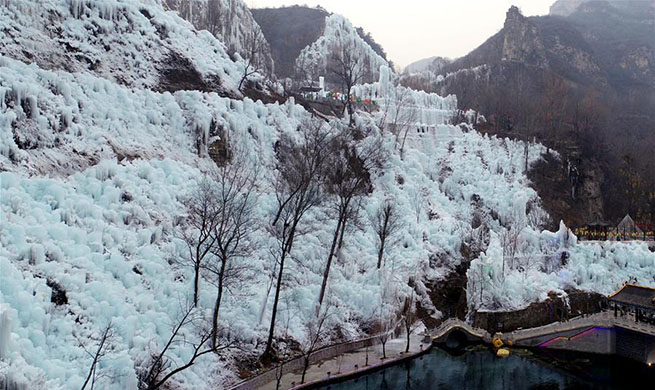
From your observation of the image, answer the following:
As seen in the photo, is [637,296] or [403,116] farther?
[403,116]

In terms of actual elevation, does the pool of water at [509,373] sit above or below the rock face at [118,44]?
below

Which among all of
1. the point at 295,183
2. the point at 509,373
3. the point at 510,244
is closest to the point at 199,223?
the point at 295,183

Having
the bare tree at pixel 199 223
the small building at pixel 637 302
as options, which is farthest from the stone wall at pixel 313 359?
the small building at pixel 637 302

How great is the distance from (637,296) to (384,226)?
18386 millimetres

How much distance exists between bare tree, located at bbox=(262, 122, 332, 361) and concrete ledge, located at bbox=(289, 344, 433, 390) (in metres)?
6.57

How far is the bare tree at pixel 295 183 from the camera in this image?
99.4ft

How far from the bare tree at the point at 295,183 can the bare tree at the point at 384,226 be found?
509cm

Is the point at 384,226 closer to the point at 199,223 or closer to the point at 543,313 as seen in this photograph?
the point at 543,313

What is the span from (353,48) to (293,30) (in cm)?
3305

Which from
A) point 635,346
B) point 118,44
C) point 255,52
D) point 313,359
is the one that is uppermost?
point 255,52

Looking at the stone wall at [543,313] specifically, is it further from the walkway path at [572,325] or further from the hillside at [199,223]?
the walkway path at [572,325]

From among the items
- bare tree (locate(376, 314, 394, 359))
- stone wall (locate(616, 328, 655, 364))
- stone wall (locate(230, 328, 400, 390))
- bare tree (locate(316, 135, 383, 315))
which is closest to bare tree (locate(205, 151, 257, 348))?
stone wall (locate(230, 328, 400, 390))

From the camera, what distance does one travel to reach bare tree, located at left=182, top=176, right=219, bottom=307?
2375 centimetres

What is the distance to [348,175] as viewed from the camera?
40.1 metres
